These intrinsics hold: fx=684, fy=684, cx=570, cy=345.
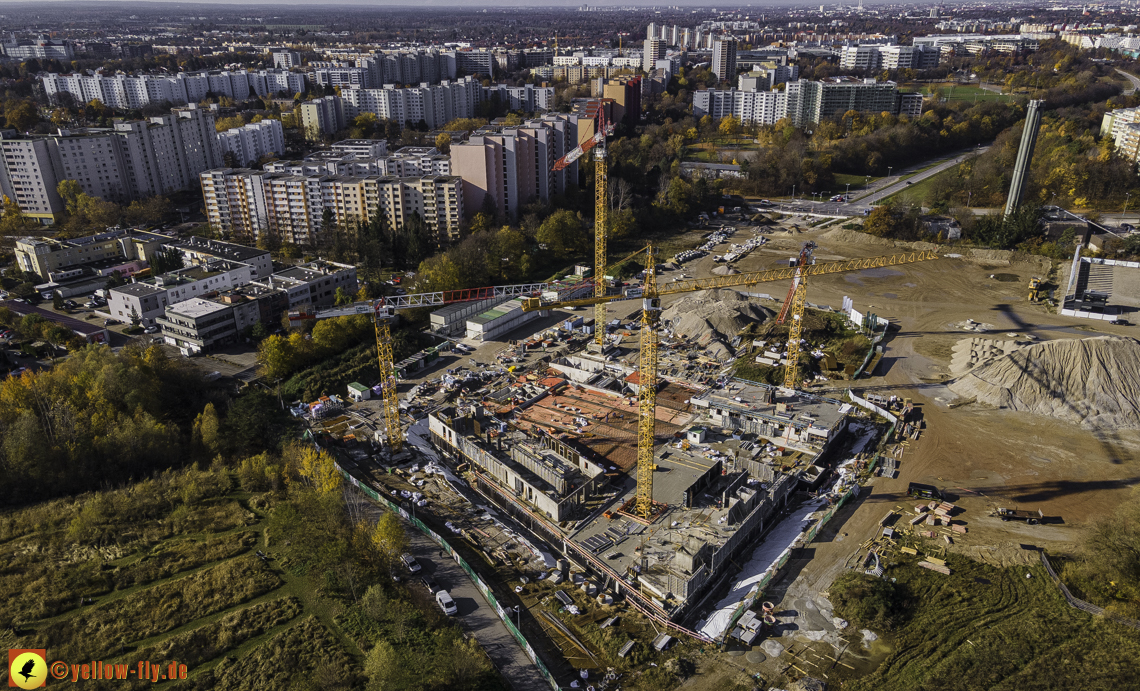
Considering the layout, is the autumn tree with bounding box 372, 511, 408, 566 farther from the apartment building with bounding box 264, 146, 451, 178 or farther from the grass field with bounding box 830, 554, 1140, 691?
the apartment building with bounding box 264, 146, 451, 178

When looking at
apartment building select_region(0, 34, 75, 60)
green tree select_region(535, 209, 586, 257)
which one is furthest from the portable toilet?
apartment building select_region(0, 34, 75, 60)

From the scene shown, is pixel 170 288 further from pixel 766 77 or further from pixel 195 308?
pixel 766 77

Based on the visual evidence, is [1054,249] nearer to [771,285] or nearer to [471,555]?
[771,285]

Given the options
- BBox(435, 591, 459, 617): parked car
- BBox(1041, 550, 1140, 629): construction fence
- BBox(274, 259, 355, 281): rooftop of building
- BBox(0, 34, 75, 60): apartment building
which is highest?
BBox(0, 34, 75, 60): apartment building

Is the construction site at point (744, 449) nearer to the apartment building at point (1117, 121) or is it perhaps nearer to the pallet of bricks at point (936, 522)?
the pallet of bricks at point (936, 522)

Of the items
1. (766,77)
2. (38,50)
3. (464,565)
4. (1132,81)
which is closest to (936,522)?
(464,565)

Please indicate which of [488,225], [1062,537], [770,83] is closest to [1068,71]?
[770,83]
